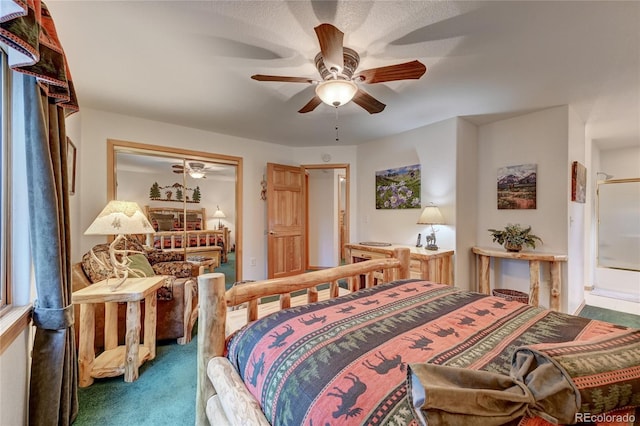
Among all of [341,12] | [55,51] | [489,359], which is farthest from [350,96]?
[489,359]

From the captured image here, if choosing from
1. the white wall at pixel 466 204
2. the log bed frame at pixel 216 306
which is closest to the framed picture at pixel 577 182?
the white wall at pixel 466 204

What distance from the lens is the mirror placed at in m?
3.38

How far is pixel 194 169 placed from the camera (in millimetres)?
3828

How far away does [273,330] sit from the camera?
43.8 inches

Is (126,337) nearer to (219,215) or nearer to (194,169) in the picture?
(219,215)

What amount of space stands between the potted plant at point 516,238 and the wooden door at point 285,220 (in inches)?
119

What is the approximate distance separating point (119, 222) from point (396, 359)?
6.99 ft

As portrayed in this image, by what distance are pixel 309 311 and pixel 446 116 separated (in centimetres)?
306

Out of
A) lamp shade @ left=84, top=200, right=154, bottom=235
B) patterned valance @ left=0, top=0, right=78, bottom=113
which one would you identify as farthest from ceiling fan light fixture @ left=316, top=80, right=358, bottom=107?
lamp shade @ left=84, top=200, right=154, bottom=235

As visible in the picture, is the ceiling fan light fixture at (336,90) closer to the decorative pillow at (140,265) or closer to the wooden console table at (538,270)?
the decorative pillow at (140,265)

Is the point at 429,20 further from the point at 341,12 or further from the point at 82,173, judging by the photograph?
the point at 82,173

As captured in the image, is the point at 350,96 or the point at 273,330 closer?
the point at 273,330

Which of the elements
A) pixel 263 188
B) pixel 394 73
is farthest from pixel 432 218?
pixel 263 188

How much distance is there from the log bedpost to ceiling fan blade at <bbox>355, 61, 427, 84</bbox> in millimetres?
1663
